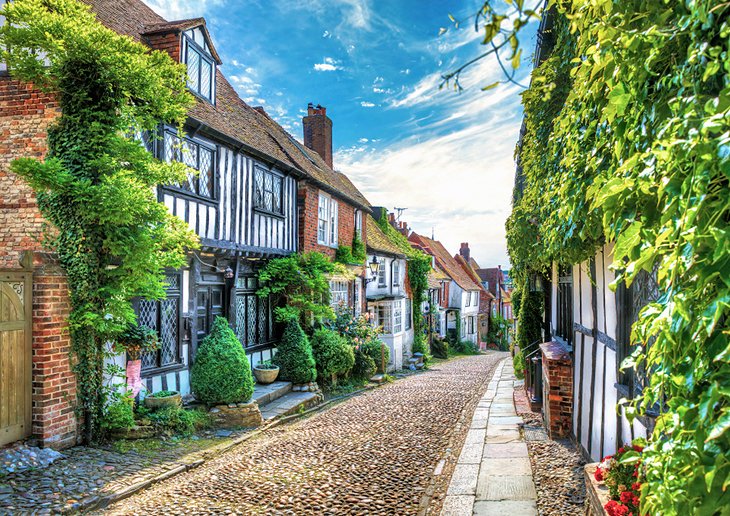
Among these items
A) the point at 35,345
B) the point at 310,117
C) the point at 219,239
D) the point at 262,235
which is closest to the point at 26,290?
the point at 35,345

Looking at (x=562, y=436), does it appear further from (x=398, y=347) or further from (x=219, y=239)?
(x=398, y=347)

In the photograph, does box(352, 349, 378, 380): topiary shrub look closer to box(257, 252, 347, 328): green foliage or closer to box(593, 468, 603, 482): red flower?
box(257, 252, 347, 328): green foliage

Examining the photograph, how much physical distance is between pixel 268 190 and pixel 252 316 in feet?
10.4

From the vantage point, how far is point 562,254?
5223 mm

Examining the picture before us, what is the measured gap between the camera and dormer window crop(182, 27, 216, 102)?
992 cm

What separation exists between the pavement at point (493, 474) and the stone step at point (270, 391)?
13.7 ft

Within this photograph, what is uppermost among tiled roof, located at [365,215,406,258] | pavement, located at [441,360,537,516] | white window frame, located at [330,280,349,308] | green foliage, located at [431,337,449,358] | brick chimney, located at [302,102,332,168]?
brick chimney, located at [302,102,332,168]

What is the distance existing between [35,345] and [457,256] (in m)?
→ 41.9

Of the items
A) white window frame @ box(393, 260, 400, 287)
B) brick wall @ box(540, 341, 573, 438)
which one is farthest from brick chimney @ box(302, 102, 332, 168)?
brick wall @ box(540, 341, 573, 438)

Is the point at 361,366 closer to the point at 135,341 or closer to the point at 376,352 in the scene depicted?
the point at 376,352

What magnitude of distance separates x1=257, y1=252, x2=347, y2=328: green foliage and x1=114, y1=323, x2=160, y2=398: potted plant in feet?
14.6

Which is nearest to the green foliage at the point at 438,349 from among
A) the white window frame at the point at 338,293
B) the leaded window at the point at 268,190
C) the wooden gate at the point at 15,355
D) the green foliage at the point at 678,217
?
the white window frame at the point at 338,293

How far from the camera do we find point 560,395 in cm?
698

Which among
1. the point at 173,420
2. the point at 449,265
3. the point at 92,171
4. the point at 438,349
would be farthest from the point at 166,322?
the point at 449,265
